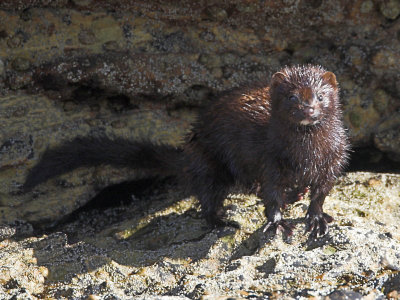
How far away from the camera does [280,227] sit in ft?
11.5

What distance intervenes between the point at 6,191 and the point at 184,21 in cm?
177

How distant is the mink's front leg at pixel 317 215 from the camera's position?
3404 mm

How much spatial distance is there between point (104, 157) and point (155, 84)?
0.67 meters

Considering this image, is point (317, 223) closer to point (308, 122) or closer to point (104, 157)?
point (308, 122)

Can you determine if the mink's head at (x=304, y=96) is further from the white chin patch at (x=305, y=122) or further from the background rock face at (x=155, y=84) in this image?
the background rock face at (x=155, y=84)

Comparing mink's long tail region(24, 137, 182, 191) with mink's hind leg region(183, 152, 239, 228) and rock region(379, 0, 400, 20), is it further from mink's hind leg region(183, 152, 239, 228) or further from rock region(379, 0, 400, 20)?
rock region(379, 0, 400, 20)

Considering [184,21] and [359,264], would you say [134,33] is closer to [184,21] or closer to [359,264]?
[184,21]

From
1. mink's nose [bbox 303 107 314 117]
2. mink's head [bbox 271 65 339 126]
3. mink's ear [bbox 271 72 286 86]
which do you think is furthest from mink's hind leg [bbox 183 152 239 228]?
mink's nose [bbox 303 107 314 117]

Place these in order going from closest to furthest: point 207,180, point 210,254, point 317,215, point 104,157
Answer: point 210,254
point 317,215
point 207,180
point 104,157

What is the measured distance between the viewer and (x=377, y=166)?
4.64m

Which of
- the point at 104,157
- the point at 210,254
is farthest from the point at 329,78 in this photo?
the point at 104,157

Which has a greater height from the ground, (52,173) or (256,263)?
(256,263)

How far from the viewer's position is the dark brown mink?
3.42 meters

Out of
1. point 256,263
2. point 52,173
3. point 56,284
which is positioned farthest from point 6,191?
point 256,263
